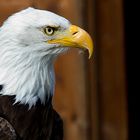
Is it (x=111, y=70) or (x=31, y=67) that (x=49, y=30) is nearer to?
(x=31, y=67)

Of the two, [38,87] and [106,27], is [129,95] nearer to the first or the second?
[106,27]

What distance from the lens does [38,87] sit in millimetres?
4250

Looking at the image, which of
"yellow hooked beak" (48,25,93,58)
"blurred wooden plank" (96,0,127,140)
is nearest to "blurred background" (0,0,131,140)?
"blurred wooden plank" (96,0,127,140)

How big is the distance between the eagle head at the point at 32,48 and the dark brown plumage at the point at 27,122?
1.1 inches

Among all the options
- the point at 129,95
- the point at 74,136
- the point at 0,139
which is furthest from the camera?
the point at 129,95

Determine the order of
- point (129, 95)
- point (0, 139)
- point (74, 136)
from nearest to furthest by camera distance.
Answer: point (0, 139), point (74, 136), point (129, 95)

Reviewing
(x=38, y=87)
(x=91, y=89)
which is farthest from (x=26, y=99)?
(x=91, y=89)

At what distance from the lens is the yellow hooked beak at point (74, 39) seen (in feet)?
13.8

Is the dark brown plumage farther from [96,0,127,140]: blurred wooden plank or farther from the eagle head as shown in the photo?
[96,0,127,140]: blurred wooden plank

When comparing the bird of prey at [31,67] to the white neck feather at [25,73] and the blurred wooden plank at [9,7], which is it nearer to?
the white neck feather at [25,73]

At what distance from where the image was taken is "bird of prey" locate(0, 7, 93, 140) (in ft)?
13.6

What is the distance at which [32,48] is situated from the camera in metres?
4.18

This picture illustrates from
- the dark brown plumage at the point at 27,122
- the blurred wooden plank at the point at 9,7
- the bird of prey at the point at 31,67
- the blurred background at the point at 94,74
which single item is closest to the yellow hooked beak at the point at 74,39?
the bird of prey at the point at 31,67

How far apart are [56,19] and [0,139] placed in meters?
0.46
